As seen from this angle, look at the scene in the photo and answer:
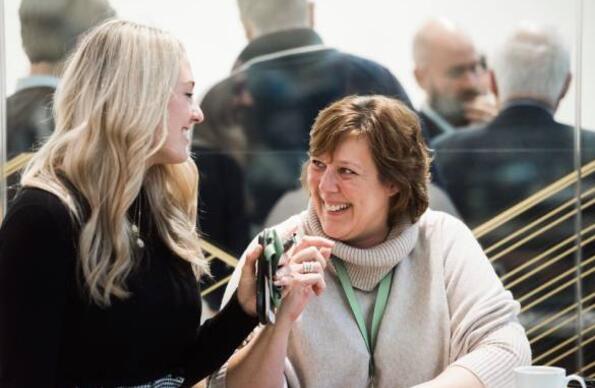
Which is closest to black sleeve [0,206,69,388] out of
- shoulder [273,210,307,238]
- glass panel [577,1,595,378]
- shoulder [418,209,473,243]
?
shoulder [273,210,307,238]

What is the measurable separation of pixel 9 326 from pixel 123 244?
26 centimetres

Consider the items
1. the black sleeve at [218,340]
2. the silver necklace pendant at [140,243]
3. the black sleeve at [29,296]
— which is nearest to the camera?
the black sleeve at [29,296]

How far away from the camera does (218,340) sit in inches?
77.5

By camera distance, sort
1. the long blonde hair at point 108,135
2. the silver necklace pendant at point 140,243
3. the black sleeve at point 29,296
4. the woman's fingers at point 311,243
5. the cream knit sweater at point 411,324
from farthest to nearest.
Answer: the cream knit sweater at point 411,324 < the woman's fingers at point 311,243 < the silver necklace pendant at point 140,243 < the long blonde hair at point 108,135 < the black sleeve at point 29,296

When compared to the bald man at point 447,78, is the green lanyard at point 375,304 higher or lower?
lower

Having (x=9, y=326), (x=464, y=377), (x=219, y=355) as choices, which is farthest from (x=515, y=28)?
(x=9, y=326)

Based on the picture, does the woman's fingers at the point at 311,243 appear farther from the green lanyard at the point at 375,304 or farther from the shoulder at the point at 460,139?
the shoulder at the point at 460,139

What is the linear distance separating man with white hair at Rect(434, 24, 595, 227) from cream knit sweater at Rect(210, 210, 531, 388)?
142 cm

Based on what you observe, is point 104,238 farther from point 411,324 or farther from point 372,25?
point 372,25

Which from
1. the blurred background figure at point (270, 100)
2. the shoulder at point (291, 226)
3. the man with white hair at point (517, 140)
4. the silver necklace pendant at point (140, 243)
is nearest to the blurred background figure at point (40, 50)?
the blurred background figure at point (270, 100)

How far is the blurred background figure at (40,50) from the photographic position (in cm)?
374

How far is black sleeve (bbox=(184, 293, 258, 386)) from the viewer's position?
1938 mm

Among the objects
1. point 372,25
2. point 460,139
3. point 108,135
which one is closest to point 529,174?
point 460,139

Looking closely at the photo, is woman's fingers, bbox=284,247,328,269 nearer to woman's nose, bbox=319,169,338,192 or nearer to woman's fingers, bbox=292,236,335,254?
woman's fingers, bbox=292,236,335,254
